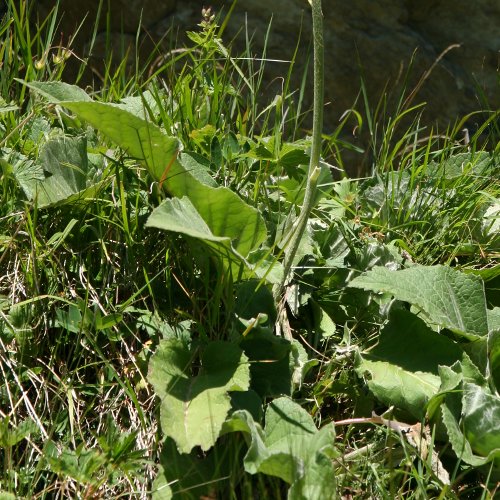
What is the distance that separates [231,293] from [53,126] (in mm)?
946

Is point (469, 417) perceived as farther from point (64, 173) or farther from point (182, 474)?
point (64, 173)

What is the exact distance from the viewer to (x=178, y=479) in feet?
5.69

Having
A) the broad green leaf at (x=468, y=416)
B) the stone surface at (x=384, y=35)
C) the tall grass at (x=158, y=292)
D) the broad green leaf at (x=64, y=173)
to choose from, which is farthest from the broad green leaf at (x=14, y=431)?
the stone surface at (x=384, y=35)

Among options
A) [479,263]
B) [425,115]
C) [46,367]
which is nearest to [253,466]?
[46,367]

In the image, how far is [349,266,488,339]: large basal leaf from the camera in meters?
2.02

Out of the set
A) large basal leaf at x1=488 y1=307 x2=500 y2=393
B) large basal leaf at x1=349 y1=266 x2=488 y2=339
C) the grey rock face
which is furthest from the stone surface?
large basal leaf at x1=488 y1=307 x2=500 y2=393

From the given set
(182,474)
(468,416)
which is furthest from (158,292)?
(468,416)

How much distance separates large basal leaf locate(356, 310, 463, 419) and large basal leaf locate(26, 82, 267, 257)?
39 centimetres

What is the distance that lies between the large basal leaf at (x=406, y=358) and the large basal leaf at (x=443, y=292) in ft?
0.17

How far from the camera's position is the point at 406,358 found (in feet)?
6.79

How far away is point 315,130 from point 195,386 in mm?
632

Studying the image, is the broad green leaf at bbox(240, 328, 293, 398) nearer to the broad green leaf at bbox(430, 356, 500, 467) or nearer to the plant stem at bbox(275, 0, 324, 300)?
the plant stem at bbox(275, 0, 324, 300)

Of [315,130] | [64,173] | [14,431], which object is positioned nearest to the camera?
[14,431]

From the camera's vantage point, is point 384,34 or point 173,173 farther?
point 384,34
